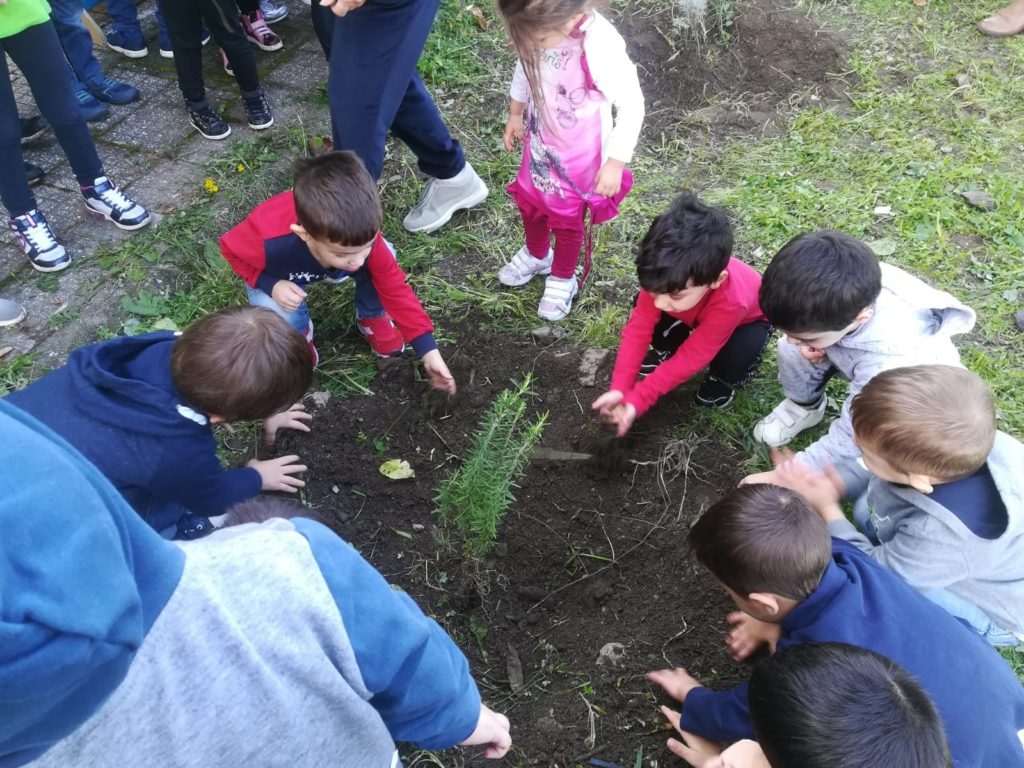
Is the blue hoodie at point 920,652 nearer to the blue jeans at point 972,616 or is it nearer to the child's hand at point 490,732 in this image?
the blue jeans at point 972,616

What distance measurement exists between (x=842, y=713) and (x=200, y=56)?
164 inches

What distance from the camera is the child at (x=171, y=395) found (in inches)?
84.3

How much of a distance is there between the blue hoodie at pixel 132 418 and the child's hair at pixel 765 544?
152 centimetres

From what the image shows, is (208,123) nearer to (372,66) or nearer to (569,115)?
(372,66)

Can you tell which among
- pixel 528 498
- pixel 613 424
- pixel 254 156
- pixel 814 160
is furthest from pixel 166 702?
pixel 814 160

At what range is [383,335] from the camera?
10.9 ft

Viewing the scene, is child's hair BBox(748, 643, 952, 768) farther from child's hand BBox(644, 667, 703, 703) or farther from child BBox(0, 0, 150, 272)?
child BBox(0, 0, 150, 272)

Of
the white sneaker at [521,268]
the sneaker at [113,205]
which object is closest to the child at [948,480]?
the white sneaker at [521,268]

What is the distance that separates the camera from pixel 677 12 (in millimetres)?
5031

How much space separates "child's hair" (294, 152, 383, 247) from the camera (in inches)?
104

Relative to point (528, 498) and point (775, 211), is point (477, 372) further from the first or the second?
point (775, 211)

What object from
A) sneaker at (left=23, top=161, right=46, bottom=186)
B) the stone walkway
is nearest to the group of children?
the stone walkway

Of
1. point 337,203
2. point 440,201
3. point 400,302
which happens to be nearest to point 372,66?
point 337,203

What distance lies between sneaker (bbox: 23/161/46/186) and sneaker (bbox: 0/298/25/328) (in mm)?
892
